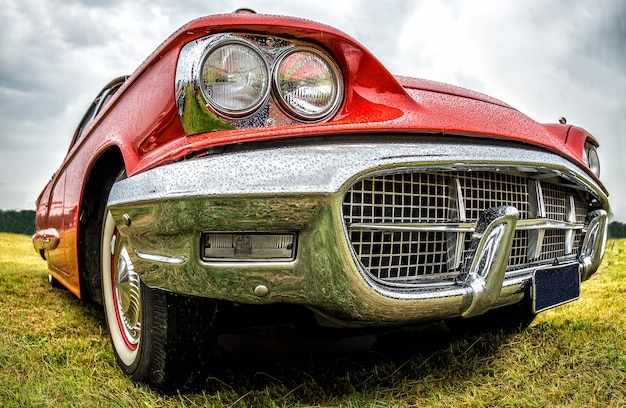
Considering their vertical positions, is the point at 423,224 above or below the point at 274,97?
below

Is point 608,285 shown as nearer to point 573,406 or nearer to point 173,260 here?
point 573,406

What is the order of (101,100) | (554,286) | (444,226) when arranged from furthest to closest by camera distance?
1. (101,100)
2. (554,286)
3. (444,226)

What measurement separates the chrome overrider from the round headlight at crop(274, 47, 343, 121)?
0.15m

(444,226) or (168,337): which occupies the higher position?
(444,226)

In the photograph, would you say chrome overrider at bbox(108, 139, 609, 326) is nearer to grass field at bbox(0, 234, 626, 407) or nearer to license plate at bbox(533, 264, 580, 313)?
license plate at bbox(533, 264, 580, 313)

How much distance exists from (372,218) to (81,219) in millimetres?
1555

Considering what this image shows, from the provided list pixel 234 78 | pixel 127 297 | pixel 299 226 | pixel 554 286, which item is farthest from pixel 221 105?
pixel 554 286

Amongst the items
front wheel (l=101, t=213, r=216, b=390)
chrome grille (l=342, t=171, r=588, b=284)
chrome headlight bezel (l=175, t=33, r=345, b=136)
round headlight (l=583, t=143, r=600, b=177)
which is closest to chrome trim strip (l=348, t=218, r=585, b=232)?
chrome grille (l=342, t=171, r=588, b=284)

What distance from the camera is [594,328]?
251cm

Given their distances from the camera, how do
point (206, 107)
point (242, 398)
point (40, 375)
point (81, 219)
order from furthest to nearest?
point (81, 219) → point (40, 375) → point (242, 398) → point (206, 107)

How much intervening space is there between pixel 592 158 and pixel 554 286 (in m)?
0.98

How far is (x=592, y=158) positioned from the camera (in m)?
2.65

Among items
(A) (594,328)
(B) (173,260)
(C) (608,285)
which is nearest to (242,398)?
(B) (173,260)

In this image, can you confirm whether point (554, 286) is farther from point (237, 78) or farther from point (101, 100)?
point (101, 100)
